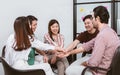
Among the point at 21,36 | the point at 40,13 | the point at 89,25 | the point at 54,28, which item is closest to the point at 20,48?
the point at 21,36

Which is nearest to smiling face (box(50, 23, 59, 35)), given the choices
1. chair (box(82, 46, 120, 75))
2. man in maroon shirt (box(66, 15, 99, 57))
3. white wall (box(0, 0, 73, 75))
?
man in maroon shirt (box(66, 15, 99, 57))

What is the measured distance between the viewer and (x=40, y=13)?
4559 mm

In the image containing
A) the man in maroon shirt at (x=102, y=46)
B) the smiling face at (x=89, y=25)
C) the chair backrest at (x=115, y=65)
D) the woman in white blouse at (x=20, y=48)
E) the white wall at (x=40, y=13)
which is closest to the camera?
the chair backrest at (x=115, y=65)

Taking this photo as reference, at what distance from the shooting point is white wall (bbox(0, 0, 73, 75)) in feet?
14.3

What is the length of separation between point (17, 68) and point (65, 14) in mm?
1985

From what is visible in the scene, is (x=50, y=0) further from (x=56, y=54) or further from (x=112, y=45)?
(x=112, y=45)

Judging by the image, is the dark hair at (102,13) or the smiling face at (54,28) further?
the smiling face at (54,28)

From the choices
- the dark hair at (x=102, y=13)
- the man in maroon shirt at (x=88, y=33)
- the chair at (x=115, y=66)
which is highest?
the dark hair at (x=102, y=13)

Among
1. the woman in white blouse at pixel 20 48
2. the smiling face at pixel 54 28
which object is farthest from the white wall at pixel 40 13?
the woman in white blouse at pixel 20 48

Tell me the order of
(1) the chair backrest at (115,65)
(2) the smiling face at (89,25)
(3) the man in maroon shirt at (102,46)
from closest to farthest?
(1) the chair backrest at (115,65), (3) the man in maroon shirt at (102,46), (2) the smiling face at (89,25)

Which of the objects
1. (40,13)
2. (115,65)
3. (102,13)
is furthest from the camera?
(40,13)

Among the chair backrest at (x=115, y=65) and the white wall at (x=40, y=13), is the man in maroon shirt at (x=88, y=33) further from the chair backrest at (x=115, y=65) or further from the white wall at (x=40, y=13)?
the chair backrest at (x=115, y=65)

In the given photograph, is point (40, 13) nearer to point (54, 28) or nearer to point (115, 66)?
point (54, 28)

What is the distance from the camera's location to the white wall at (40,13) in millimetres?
4348
